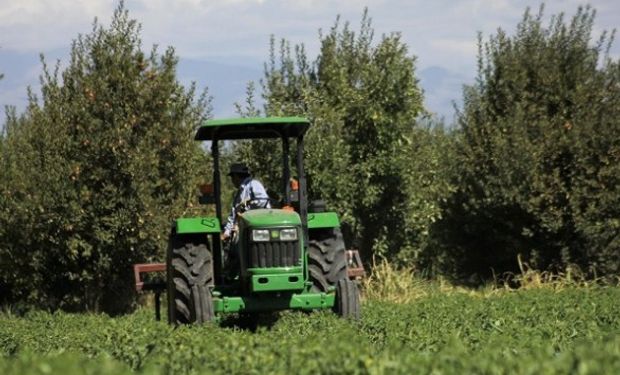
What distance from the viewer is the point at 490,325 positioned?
10070 millimetres

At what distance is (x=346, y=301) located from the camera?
10812 millimetres

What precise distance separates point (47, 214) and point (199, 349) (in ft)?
37.3

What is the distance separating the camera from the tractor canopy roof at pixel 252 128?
1113 centimetres

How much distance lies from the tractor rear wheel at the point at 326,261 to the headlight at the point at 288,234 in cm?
70

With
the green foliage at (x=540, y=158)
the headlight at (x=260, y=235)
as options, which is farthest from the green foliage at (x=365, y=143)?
the headlight at (x=260, y=235)

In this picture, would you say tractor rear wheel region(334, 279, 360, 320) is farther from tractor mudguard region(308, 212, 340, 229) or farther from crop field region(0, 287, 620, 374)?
tractor mudguard region(308, 212, 340, 229)

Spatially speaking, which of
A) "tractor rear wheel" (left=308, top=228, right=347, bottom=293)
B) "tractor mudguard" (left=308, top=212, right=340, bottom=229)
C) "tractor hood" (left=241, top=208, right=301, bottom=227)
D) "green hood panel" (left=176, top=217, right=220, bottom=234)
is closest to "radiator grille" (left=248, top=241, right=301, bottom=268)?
"tractor hood" (left=241, top=208, right=301, bottom=227)

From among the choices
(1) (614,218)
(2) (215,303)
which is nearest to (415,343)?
(2) (215,303)

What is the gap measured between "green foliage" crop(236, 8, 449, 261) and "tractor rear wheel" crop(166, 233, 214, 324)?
7.68 m

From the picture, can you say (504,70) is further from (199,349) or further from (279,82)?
A: (199,349)

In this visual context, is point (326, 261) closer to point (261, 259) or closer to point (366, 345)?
point (261, 259)

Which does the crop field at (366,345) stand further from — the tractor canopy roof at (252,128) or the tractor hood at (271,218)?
the tractor canopy roof at (252,128)

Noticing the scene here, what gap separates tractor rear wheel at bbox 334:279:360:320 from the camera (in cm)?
1080

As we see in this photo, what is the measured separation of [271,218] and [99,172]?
7.63 meters
